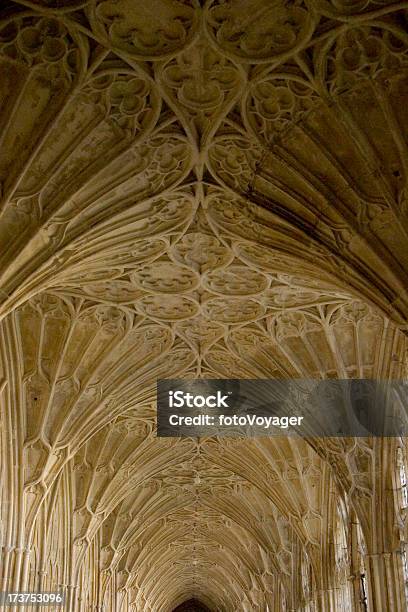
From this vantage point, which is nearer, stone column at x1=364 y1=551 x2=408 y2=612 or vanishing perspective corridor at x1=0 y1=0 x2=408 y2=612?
vanishing perspective corridor at x1=0 y1=0 x2=408 y2=612

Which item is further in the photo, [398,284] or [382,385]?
[382,385]

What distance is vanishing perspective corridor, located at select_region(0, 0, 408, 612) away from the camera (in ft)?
34.2

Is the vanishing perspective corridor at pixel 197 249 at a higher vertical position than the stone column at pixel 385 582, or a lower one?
higher

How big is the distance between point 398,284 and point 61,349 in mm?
8245

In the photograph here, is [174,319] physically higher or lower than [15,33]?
lower

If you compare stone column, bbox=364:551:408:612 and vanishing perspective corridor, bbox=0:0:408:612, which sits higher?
vanishing perspective corridor, bbox=0:0:408:612

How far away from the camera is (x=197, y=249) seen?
15.0m

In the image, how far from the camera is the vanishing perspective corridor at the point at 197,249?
1042 cm

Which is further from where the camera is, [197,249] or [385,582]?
[385,582]

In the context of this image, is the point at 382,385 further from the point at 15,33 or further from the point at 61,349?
the point at 15,33

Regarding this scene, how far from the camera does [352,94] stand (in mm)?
11008

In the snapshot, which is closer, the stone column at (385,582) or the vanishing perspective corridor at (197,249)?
the vanishing perspective corridor at (197,249)

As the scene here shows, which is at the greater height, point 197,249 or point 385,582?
point 197,249

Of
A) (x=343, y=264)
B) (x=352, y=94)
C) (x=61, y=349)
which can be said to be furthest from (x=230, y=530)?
(x=352, y=94)
